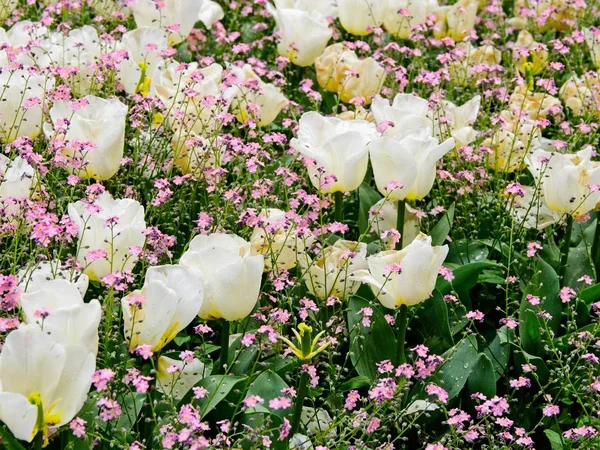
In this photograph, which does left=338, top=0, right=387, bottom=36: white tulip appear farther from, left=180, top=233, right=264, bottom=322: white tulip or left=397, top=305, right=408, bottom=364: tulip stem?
left=180, top=233, right=264, bottom=322: white tulip

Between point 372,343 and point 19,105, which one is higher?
point 19,105

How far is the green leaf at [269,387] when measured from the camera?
1.92m

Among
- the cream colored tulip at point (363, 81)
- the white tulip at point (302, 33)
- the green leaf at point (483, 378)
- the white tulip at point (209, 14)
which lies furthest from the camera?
the white tulip at point (209, 14)

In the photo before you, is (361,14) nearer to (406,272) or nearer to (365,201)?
(365,201)

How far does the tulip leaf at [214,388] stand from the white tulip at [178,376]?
0.07 feet

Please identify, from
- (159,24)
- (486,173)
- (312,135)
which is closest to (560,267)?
(486,173)

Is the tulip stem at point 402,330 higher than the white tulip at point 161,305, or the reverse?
→ the white tulip at point 161,305

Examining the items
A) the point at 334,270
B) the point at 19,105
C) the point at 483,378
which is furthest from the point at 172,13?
the point at 483,378

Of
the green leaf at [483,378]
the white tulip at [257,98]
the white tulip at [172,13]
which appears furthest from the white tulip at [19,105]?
the green leaf at [483,378]

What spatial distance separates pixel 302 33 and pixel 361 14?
0.31 m

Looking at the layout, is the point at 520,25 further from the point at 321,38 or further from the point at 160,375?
the point at 160,375

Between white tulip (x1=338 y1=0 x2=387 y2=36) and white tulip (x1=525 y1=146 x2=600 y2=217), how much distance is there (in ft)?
3.53

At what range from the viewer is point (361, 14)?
3367 mm

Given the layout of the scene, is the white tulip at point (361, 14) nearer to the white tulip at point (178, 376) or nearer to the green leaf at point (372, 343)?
the green leaf at point (372, 343)
